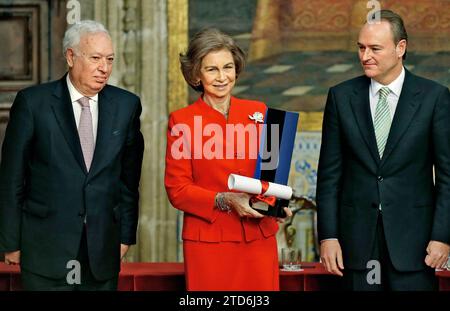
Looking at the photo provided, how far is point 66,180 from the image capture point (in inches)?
164

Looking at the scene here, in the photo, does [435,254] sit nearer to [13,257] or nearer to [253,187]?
[253,187]

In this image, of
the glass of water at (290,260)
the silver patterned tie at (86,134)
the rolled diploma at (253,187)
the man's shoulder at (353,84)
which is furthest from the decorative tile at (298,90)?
the rolled diploma at (253,187)

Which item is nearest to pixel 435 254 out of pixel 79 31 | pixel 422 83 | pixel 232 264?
pixel 422 83

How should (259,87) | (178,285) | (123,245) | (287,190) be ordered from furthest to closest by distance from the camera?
(259,87) → (178,285) → (123,245) → (287,190)

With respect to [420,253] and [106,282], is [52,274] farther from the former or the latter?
[420,253]

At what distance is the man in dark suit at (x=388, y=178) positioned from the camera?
409 centimetres

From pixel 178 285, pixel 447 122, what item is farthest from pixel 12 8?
pixel 447 122

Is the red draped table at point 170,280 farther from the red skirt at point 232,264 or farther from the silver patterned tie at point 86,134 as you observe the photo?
the silver patterned tie at point 86,134

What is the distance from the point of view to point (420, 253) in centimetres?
412

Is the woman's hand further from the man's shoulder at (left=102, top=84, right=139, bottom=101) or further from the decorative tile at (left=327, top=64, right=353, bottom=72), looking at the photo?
the decorative tile at (left=327, top=64, right=353, bottom=72)

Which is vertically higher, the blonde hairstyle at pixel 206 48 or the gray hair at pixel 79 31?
the gray hair at pixel 79 31

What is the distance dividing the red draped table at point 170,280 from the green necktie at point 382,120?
1.06 meters

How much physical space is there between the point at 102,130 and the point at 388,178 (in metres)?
1.17

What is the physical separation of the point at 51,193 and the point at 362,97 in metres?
1.32
